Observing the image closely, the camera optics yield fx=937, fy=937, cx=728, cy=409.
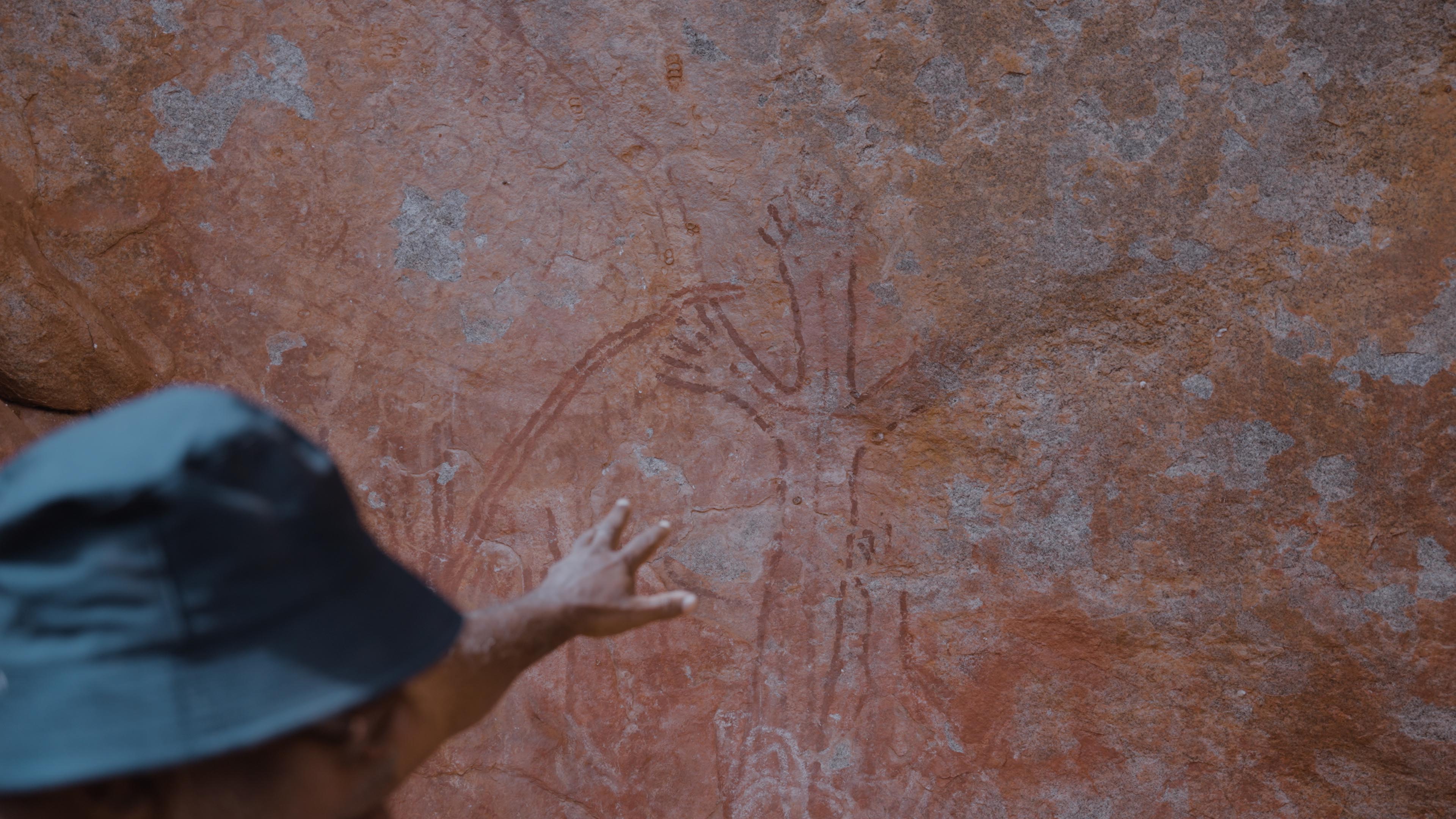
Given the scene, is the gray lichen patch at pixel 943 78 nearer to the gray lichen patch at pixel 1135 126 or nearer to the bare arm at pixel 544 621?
the gray lichen patch at pixel 1135 126

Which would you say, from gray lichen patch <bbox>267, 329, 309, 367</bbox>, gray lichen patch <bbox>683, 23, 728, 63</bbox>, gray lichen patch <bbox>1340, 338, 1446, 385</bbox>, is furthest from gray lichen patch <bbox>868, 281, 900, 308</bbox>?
gray lichen patch <bbox>267, 329, 309, 367</bbox>

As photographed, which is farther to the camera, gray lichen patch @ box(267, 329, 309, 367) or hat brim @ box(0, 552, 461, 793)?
gray lichen patch @ box(267, 329, 309, 367)

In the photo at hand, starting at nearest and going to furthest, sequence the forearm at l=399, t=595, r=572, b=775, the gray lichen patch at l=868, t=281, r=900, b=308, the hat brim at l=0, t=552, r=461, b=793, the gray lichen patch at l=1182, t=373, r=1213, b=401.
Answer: the hat brim at l=0, t=552, r=461, b=793 → the forearm at l=399, t=595, r=572, b=775 → the gray lichen patch at l=1182, t=373, r=1213, b=401 → the gray lichen patch at l=868, t=281, r=900, b=308

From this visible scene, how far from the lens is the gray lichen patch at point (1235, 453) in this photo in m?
1.87

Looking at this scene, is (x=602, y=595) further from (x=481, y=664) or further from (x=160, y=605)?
(x=160, y=605)

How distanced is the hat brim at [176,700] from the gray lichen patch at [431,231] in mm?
1513

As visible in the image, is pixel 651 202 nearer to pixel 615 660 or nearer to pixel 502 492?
pixel 502 492

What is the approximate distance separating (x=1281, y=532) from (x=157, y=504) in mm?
1951

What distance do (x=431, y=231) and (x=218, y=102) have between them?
0.53 m

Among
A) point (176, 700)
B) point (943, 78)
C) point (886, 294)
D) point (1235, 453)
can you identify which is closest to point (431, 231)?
point (886, 294)

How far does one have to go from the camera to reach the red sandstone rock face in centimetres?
187

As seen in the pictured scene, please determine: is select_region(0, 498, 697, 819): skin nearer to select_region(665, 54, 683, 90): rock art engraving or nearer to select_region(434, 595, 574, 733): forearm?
select_region(434, 595, 574, 733): forearm

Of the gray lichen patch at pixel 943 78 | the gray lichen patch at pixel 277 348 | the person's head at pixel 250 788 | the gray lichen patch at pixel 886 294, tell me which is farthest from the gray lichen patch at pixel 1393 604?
the gray lichen patch at pixel 277 348

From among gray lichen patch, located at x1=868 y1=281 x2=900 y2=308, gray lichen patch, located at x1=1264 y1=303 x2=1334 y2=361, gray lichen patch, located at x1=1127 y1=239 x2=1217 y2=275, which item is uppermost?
gray lichen patch, located at x1=1127 y1=239 x2=1217 y2=275
